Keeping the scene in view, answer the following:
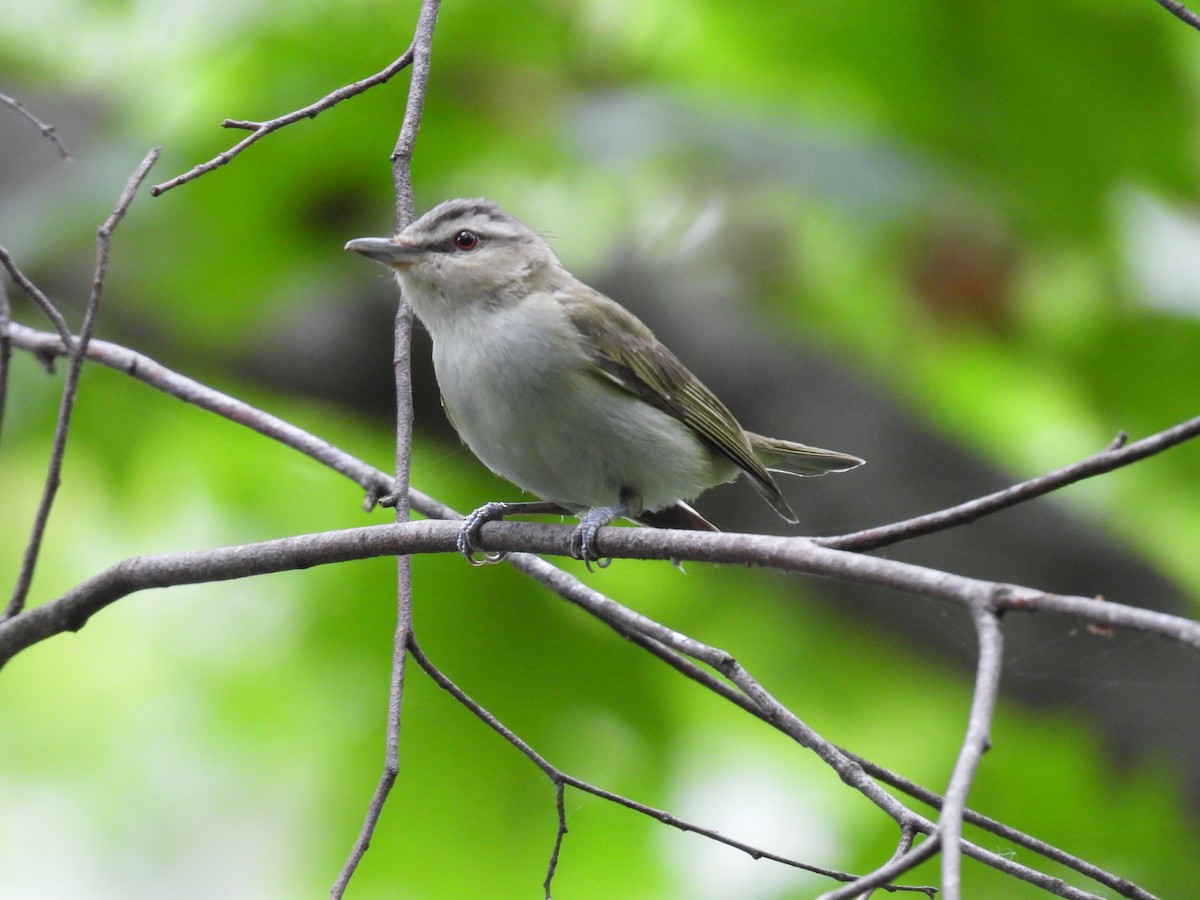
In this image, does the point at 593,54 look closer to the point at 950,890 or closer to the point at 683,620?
the point at 683,620

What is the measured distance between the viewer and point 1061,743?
235 inches

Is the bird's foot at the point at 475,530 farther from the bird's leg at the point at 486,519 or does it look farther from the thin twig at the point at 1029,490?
the thin twig at the point at 1029,490

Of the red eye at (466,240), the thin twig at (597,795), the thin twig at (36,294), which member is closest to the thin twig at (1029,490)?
the thin twig at (597,795)

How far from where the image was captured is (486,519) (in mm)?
3273

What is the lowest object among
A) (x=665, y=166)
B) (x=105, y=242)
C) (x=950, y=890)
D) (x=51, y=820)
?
(x=950, y=890)

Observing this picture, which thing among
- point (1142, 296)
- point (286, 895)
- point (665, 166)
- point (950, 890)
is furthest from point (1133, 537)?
point (950, 890)

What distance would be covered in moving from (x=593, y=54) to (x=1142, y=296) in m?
2.58

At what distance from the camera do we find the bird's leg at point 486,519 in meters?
2.61

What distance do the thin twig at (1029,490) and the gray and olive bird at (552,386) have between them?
5.26 ft

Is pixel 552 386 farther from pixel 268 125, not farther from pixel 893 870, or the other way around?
pixel 893 870

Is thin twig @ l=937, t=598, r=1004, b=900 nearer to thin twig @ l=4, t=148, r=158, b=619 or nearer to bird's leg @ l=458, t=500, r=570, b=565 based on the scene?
bird's leg @ l=458, t=500, r=570, b=565

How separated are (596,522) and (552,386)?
0.58 m

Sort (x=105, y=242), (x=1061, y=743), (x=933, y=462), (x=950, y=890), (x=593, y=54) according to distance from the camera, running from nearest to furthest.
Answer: (x=950, y=890)
(x=105, y=242)
(x=593, y=54)
(x=1061, y=743)
(x=933, y=462)

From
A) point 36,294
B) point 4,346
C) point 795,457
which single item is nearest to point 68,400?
point 36,294
